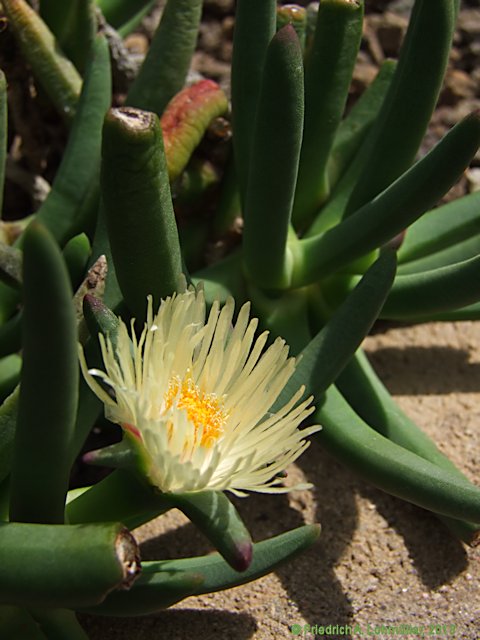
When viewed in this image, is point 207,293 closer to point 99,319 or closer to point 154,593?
point 99,319

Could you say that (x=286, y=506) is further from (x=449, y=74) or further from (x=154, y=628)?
(x=449, y=74)


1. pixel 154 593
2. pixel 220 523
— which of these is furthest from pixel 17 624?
pixel 220 523

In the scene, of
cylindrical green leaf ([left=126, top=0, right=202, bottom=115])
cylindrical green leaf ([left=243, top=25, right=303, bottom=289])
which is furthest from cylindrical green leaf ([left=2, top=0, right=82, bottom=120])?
cylindrical green leaf ([left=243, top=25, right=303, bottom=289])

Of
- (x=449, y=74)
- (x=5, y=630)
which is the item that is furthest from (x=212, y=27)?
(x=5, y=630)

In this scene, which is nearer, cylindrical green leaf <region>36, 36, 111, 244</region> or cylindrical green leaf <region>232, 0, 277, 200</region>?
cylindrical green leaf <region>232, 0, 277, 200</region>

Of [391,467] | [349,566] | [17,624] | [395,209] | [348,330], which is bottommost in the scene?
[349,566]

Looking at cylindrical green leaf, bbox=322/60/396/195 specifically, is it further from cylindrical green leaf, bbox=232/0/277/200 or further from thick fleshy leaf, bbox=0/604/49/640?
thick fleshy leaf, bbox=0/604/49/640
